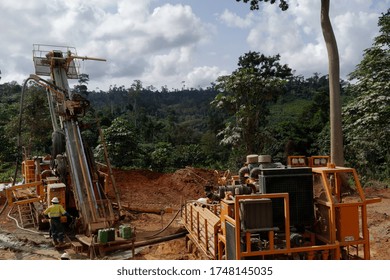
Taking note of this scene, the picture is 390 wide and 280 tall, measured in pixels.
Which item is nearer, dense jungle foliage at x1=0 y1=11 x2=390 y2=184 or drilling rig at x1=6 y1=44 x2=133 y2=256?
drilling rig at x1=6 y1=44 x2=133 y2=256

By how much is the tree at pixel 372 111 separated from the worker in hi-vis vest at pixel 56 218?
11527 millimetres

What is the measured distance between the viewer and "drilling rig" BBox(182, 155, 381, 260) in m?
5.05

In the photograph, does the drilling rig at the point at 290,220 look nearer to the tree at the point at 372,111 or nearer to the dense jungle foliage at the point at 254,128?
the dense jungle foliage at the point at 254,128

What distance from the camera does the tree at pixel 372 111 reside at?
14.7 metres

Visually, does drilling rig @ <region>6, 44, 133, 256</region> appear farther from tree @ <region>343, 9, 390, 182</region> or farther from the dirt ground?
tree @ <region>343, 9, 390, 182</region>

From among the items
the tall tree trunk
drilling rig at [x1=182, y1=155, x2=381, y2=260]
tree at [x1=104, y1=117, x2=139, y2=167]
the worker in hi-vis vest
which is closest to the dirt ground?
the worker in hi-vis vest

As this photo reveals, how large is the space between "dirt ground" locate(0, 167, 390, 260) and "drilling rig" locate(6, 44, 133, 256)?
714 mm

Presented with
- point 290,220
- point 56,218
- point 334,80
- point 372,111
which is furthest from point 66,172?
point 372,111

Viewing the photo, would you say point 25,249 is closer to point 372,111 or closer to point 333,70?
point 333,70

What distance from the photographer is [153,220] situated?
11719 mm

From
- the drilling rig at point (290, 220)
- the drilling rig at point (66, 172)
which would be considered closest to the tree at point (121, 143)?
the drilling rig at point (66, 172)

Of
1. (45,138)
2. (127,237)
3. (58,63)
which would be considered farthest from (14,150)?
(127,237)

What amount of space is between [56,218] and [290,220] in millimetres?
5249
